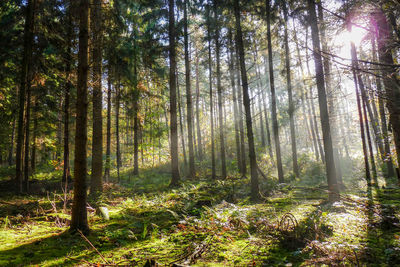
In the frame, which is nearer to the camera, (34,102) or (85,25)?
(85,25)

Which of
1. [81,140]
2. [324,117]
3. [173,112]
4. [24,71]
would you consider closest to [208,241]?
[81,140]

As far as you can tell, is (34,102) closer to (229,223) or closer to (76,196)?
(76,196)

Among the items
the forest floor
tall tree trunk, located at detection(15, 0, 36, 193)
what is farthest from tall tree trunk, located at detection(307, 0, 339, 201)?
tall tree trunk, located at detection(15, 0, 36, 193)

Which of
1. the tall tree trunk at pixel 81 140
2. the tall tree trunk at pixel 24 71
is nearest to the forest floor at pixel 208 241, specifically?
the tall tree trunk at pixel 81 140

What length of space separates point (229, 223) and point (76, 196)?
3.63 metres

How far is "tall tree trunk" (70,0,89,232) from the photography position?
4.41 meters

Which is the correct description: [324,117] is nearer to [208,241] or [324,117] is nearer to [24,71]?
[208,241]

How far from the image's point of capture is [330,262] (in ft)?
9.12

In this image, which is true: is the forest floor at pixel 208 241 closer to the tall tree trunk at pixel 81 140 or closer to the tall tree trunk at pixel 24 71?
the tall tree trunk at pixel 81 140

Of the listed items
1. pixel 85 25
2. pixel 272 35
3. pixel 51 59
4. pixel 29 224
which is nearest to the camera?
pixel 85 25

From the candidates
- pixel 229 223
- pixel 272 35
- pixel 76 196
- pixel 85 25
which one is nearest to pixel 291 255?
pixel 229 223

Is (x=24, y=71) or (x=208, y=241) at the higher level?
(x=24, y=71)

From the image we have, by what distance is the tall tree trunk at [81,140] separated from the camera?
174 inches

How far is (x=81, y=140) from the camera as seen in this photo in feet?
14.8
